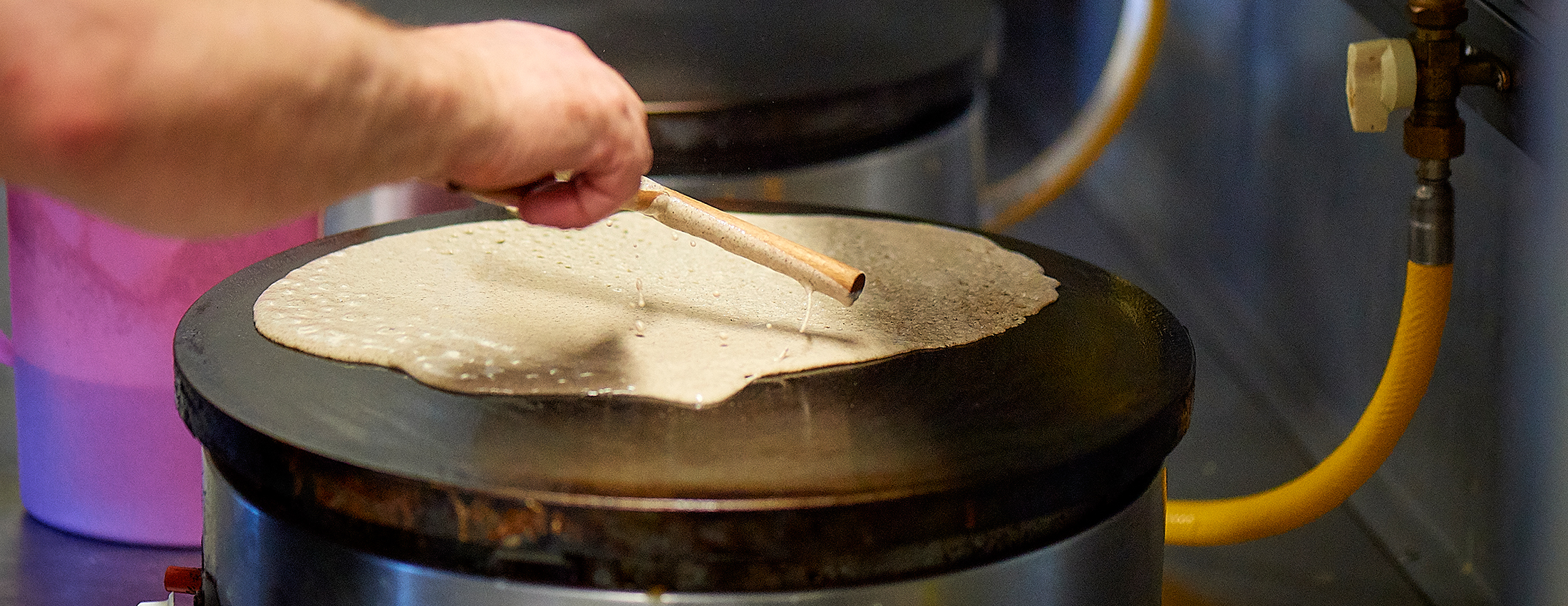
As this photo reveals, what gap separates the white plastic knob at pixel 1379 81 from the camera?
118 centimetres

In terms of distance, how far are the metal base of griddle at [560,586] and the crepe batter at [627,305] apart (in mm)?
118

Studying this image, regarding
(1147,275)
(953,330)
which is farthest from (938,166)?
(1147,275)

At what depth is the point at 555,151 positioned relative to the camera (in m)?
0.81

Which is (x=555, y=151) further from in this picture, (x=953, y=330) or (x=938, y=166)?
(x=938, y=166)

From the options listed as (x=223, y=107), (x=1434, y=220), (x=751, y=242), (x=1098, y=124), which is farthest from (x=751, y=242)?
(x=1098, y=124)

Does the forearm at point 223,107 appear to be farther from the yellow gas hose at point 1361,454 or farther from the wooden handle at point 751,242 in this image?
the yellow gas hose at point 1361,454

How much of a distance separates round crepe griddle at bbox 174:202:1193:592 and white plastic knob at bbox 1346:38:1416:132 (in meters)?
0.42

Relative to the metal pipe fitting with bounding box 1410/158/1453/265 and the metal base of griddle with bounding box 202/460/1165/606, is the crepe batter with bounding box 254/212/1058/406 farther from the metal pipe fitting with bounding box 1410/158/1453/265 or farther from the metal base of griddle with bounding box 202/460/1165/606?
the metal pipe fitting with bounding box 1410/158/1453/265

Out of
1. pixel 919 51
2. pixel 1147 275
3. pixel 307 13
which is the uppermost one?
pixel 307 13

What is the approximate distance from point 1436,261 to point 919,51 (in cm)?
58

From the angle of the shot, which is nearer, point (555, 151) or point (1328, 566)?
point (555, 151)

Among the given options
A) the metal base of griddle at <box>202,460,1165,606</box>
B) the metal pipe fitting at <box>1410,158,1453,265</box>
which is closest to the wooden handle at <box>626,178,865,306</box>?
the metal base of griddle at <box>202,460,1165,606</box>

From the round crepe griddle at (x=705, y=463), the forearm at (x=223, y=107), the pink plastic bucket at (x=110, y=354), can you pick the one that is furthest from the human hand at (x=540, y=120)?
the pink plastic bucket at (x=110, y=354)

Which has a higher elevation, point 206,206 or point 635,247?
point 206,206
